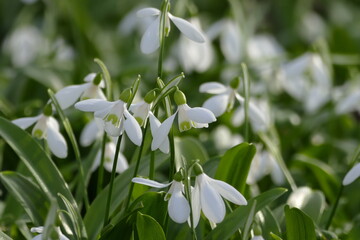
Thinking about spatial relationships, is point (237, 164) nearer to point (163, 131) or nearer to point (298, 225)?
point (298, 225)

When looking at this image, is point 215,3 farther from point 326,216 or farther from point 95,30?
point 326,216

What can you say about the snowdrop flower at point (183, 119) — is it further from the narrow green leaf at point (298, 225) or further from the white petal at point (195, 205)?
the narrow green leaf at point (298, 225)

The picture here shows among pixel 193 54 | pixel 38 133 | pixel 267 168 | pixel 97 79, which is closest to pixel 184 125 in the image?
pixel 97 79

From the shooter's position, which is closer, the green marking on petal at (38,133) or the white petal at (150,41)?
the white petal at (150,41)

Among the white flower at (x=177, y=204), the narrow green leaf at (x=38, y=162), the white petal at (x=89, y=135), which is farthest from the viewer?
the white petal at (x=89, y=135)

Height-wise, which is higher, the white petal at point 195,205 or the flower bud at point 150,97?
the flower bud at point 150,97

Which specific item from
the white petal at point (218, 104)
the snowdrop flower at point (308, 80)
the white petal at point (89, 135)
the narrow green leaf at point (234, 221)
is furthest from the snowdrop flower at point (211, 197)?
the snowdrop flower at point (308, 80)

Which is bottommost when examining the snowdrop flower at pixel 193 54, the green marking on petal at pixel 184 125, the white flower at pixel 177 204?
the snowdrop flower at pixel 193 54
